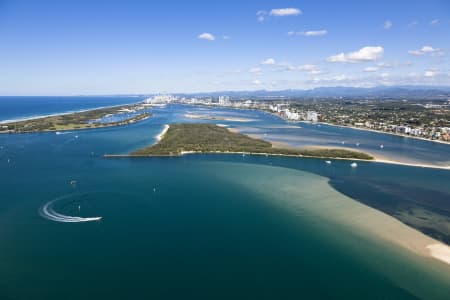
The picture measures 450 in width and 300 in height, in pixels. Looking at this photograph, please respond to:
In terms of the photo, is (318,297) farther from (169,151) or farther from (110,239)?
(169,151)

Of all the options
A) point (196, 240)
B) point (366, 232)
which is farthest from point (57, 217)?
point (366, 232)

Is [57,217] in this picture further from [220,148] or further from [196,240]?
[220,148]

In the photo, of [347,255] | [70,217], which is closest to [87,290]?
[70,217]

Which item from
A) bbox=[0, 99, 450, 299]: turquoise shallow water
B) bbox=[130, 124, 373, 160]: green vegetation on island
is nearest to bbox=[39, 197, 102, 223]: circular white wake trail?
bbox=[0, 99, 450, 299]: turquoise shallow water

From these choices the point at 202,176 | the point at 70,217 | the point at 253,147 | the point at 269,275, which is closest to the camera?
the point at 269,275

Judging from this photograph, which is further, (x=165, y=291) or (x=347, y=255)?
(x=347, y=255)

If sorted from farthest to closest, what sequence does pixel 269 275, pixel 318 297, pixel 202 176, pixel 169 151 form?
pixel 169 151 → pixel 202 176 → pixel 269 275 → pixel 318 297

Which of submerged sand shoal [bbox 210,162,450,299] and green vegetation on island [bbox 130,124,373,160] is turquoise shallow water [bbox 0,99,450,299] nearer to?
submerged sand shoal [bbox 210,162,450,299]

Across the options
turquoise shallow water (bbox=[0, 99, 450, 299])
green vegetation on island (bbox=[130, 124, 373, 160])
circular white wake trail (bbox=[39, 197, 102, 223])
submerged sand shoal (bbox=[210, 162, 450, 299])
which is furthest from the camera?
green vegetation on island (bbox=[130, 124, 373, 160])
